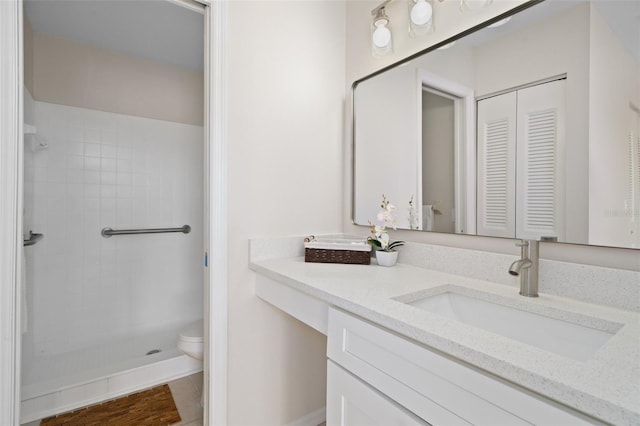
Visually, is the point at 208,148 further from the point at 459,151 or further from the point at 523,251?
the point at 523,251

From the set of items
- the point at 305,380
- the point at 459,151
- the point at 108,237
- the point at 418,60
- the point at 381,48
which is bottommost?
the point at 305,380

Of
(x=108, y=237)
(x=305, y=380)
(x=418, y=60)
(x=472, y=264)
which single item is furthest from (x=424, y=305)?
(x=108, y=237)

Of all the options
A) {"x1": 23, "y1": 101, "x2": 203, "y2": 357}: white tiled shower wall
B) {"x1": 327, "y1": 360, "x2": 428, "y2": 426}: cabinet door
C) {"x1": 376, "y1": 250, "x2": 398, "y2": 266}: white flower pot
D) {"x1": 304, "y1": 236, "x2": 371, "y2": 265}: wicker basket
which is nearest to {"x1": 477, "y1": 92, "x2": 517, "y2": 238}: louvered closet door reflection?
{"x1": 376, "y1": 250, "x2": 398, "y2": 266}: white flower pot

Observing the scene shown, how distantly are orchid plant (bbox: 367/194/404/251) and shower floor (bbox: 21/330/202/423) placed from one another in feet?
5.17

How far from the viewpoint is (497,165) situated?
3.47ft

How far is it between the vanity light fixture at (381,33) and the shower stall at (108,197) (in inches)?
47.1

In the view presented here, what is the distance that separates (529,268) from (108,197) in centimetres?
274

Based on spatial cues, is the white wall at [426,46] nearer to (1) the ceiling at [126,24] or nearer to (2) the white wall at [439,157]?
(2) the white wall at [439,157]

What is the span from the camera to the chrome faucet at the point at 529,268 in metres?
0.90

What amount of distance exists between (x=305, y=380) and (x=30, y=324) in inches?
77.3

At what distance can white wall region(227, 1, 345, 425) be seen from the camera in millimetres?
1351

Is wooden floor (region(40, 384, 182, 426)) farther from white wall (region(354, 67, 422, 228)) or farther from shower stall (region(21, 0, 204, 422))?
white wall (region(354, 67, 422, 228))

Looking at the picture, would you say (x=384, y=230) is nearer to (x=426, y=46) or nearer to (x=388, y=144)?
(x=388, y=144)

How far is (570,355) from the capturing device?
76cm
